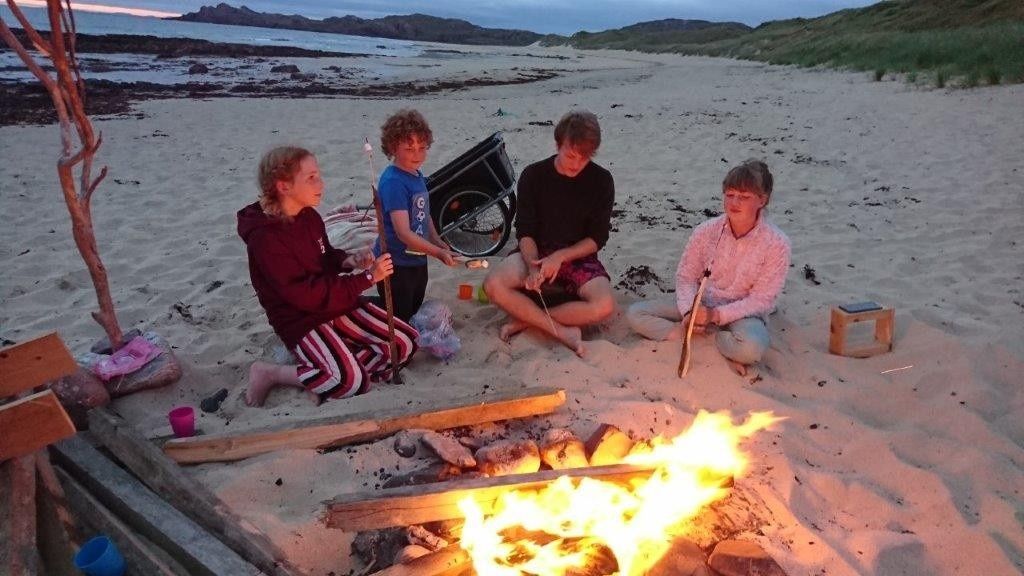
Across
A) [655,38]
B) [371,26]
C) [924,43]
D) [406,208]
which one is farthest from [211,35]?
[406,208]

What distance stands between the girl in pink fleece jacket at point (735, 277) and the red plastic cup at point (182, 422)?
2.39 m

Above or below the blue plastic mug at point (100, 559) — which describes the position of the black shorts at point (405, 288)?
above

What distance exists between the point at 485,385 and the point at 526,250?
42.0 inches

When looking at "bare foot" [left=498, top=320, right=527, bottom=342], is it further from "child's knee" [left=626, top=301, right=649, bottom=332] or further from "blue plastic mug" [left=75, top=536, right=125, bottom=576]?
"blue plastic mug" [left=75, top=536, right=125, bottom=576]

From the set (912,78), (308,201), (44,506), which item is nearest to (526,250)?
(308,201)

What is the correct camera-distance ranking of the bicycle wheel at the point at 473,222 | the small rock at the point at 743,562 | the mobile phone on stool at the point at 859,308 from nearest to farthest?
the small rock at the point at 743,562 < the mobile phone on stool at the point at 859,308 < the bicycle wheel at the point at 473,222

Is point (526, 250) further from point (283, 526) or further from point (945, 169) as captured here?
point (945, 169)

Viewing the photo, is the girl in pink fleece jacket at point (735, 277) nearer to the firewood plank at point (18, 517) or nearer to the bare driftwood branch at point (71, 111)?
the bare driftwood branch at point (71, 111)

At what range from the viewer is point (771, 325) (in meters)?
4.07

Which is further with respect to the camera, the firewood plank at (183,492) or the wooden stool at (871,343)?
the wooden stool at (871,343)

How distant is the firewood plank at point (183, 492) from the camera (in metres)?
2.11

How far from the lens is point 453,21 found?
118 metres

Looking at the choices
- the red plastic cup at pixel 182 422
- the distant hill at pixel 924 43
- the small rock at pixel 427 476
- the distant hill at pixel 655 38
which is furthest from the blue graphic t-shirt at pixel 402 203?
the distant hill at pixel 655 38

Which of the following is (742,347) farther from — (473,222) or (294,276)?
(473,222)
